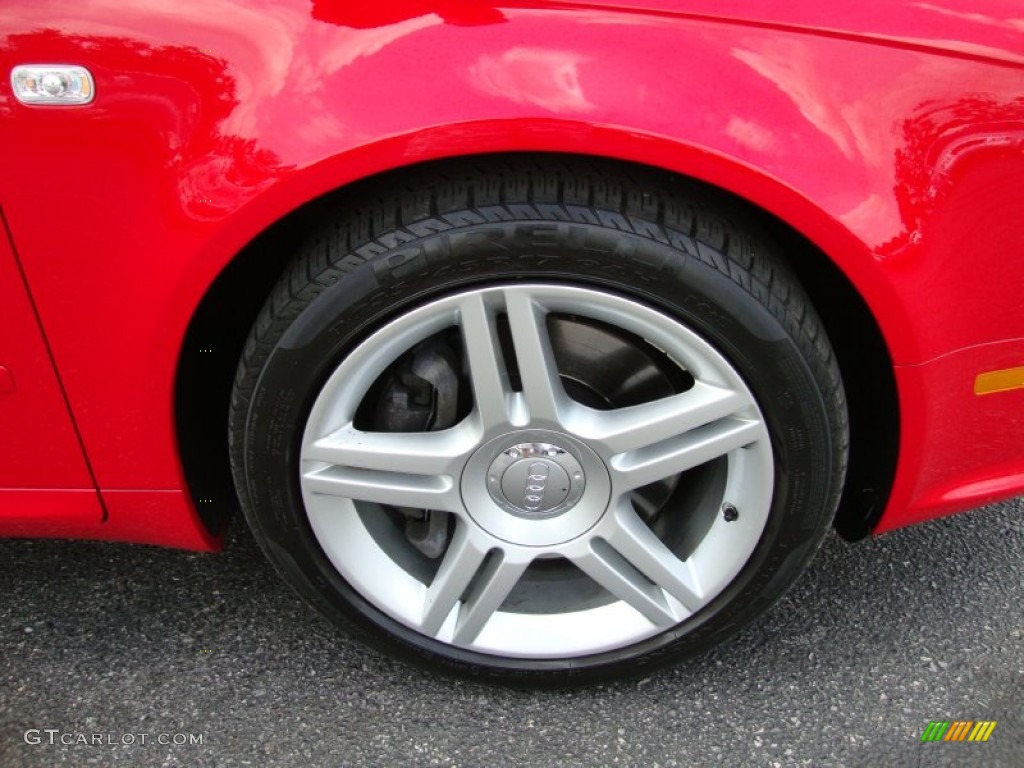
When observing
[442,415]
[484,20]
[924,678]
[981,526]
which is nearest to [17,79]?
[484,20]

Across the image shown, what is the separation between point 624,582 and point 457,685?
0.39 meters

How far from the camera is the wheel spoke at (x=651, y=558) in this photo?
5.28ft

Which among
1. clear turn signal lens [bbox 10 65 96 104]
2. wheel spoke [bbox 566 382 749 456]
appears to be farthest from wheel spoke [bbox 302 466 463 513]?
clear turn signal lens [bbox 10 65 96 104]

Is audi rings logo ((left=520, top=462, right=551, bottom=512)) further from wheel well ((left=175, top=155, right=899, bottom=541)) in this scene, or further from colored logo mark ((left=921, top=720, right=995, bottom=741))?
colored logo mark ((left=921, top=720, right=995, bottom=741))

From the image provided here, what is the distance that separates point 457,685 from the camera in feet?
5.84

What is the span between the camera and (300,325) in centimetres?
141

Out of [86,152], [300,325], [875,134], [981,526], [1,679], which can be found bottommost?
[981,526]

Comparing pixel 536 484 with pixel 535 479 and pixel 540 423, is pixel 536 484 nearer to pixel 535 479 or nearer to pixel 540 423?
pixel 535 479

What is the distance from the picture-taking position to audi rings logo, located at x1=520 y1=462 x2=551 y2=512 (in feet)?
5.07

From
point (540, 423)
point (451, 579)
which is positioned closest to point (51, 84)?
point (540, 423)

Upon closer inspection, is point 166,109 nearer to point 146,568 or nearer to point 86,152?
point 86,152

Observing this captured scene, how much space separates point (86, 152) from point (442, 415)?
2.20 feet

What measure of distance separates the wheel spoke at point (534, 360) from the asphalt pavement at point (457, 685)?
1.95ft

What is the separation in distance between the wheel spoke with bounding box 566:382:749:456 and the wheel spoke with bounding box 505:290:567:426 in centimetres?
5
